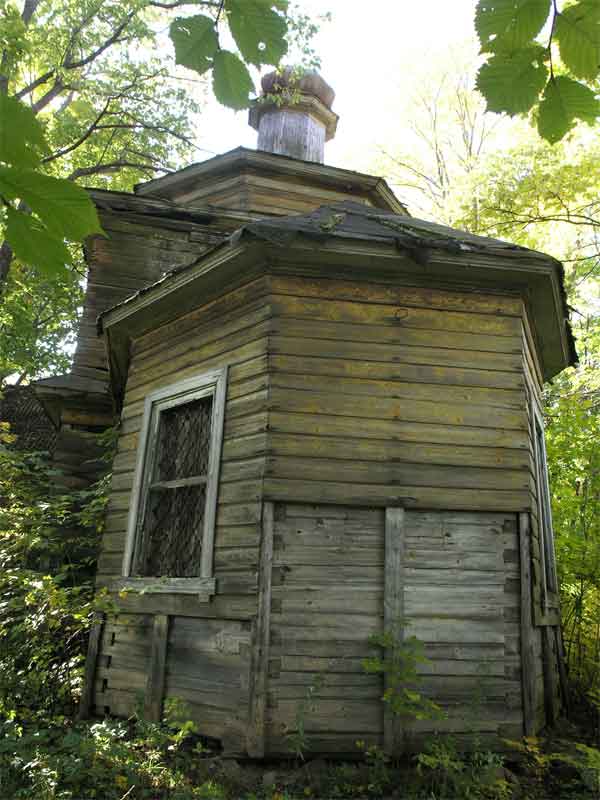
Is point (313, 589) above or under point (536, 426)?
under

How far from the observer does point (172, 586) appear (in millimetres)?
5629

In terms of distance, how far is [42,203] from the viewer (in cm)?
128

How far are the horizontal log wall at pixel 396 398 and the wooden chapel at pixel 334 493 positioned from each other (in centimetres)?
2

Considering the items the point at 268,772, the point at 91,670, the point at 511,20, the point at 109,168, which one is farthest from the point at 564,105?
the point at 109,168

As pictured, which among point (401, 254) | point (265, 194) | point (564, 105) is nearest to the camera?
point (564, 105)

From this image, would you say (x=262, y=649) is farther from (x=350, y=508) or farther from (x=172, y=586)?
(x=350, y=508)

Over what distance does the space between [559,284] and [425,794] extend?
4.38 meters

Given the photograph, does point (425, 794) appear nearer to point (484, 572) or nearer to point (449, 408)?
point (484, 572)

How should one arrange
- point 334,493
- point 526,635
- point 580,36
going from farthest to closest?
point 334,493, point 526,635, point 580,36

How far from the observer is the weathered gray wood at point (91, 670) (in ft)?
19.9

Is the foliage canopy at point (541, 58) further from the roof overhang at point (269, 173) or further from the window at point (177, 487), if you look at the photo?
the roof overhang at point (269, 173)

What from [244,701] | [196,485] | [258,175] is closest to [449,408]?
[196,485]

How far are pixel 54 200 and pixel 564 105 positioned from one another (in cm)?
137

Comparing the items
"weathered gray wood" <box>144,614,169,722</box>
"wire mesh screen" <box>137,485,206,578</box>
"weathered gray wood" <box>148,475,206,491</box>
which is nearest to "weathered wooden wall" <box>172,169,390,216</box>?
"weathered gray wood" <box>148,475,206,491</box>
